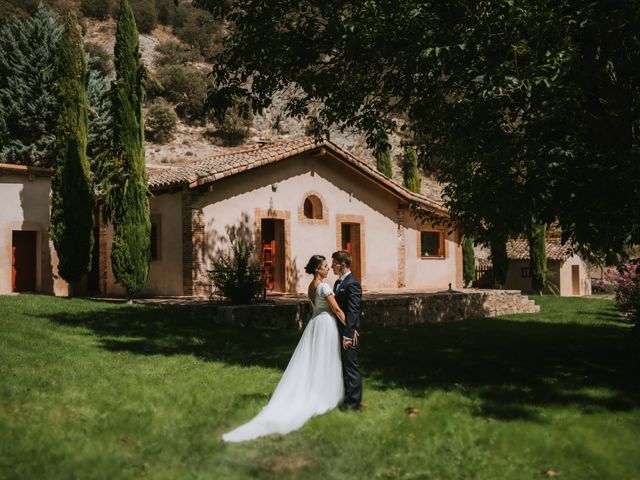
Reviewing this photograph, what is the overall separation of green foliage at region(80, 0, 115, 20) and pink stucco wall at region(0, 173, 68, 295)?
162ft

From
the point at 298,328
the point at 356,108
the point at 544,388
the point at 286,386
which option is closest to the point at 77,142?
the point at 298,328

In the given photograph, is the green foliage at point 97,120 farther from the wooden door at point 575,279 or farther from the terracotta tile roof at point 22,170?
the wooden door at point 575,279

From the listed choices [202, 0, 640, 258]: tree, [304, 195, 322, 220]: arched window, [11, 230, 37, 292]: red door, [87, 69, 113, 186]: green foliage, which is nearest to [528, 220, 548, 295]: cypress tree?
[304, 195, 322, 220]: arched window

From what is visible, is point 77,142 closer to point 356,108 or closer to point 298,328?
point 298,328

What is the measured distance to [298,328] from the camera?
1483cm

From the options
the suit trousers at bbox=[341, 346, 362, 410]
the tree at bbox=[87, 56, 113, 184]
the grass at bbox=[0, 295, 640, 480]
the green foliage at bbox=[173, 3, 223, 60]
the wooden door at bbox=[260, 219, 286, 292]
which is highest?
the green foliage at bbox=[173, 3, 223, 60]

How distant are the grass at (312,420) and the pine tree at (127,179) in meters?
4.25

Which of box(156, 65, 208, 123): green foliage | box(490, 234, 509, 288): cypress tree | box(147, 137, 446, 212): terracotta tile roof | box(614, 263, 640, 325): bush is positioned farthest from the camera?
box(156, 65, 208, 123): green foliage

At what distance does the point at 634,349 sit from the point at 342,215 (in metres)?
11.6

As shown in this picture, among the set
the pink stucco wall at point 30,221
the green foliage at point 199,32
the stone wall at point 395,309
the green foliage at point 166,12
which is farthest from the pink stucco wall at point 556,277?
the green foliage at point 166,12

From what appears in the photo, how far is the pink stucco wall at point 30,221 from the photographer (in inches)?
718

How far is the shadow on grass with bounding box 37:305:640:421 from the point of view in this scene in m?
7.53

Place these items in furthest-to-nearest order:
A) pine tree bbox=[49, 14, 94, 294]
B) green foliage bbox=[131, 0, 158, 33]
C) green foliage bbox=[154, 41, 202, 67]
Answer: green foliage bbox=[131, 0, 158, 33] < green foliage bbox=[154, 41, 202, 67] < pine tree bbox=[49, 14, 94, 294]

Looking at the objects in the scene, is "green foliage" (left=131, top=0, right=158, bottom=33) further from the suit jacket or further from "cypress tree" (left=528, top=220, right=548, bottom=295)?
the suit jacket
